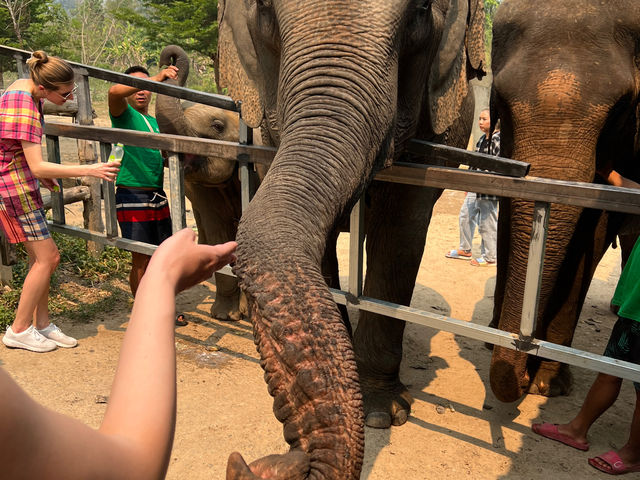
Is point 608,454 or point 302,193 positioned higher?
point 302,193

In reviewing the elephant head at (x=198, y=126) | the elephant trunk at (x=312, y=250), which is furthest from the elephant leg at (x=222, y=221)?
the elephant trunk at (x=312, y=250)

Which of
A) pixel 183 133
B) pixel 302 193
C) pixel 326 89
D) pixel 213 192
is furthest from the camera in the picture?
pixel 213 192

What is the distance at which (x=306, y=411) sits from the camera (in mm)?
1353

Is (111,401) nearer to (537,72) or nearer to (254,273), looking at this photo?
(254,273)

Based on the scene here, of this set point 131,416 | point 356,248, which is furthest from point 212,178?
point 131,416

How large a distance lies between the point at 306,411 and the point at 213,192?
13.6 ft

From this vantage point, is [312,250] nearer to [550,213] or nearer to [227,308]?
[550,213]

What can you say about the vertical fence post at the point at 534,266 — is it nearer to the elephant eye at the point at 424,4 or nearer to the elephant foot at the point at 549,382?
the elephant eye at the point at 424,4

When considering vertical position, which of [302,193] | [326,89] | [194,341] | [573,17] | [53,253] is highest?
[573,17]

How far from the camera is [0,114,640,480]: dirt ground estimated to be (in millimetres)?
3311

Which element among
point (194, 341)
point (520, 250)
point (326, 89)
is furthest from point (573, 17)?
point (194, 341)

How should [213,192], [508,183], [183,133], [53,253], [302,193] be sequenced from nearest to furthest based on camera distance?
[302,193] < [508,183] < [53,253] < [183,133] < [213,192]

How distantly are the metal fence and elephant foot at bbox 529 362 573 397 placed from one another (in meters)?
1.56

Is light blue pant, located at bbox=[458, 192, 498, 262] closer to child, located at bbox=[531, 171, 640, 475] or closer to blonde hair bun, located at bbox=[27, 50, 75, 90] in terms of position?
child, located at bbox=[531, 171, 640, 475]
